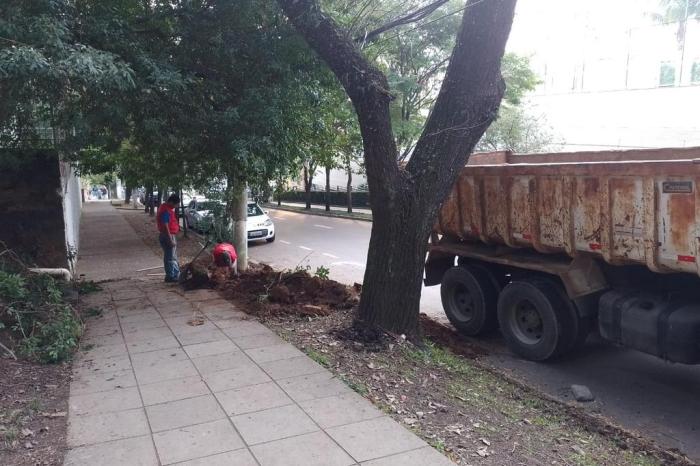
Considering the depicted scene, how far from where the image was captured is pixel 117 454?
3.71 m

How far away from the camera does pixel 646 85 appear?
27.3 m

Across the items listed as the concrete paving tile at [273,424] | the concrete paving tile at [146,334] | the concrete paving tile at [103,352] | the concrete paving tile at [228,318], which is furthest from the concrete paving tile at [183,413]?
the concrete paving tile at [228,318]

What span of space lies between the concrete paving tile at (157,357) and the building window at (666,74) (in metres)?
27.7

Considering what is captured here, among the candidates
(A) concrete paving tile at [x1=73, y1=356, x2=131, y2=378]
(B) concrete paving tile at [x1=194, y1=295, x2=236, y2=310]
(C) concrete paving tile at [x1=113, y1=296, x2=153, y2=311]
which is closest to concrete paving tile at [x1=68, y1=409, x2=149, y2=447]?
(A) concrete paving tile at [x1=73, y1=356, x2=131, y2=378]

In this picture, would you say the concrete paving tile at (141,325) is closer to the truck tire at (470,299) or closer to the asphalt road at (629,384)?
the truck tire at (470,299)

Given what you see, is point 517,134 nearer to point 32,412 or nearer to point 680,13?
point 680,13

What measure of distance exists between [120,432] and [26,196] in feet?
21.3

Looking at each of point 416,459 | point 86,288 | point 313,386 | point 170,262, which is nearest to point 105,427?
point 313,386

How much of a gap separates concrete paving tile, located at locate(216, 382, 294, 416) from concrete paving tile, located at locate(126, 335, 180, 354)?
1650mm

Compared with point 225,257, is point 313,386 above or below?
below

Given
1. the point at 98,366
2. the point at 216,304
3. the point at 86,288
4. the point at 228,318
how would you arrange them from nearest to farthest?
the point at 98,366 < the point at 228,318 < the point at 216,304 < the point at 86,288

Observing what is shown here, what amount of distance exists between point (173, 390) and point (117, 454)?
3.76ft

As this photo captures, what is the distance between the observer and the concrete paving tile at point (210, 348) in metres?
5.87

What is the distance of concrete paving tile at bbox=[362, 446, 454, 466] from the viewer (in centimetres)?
358
